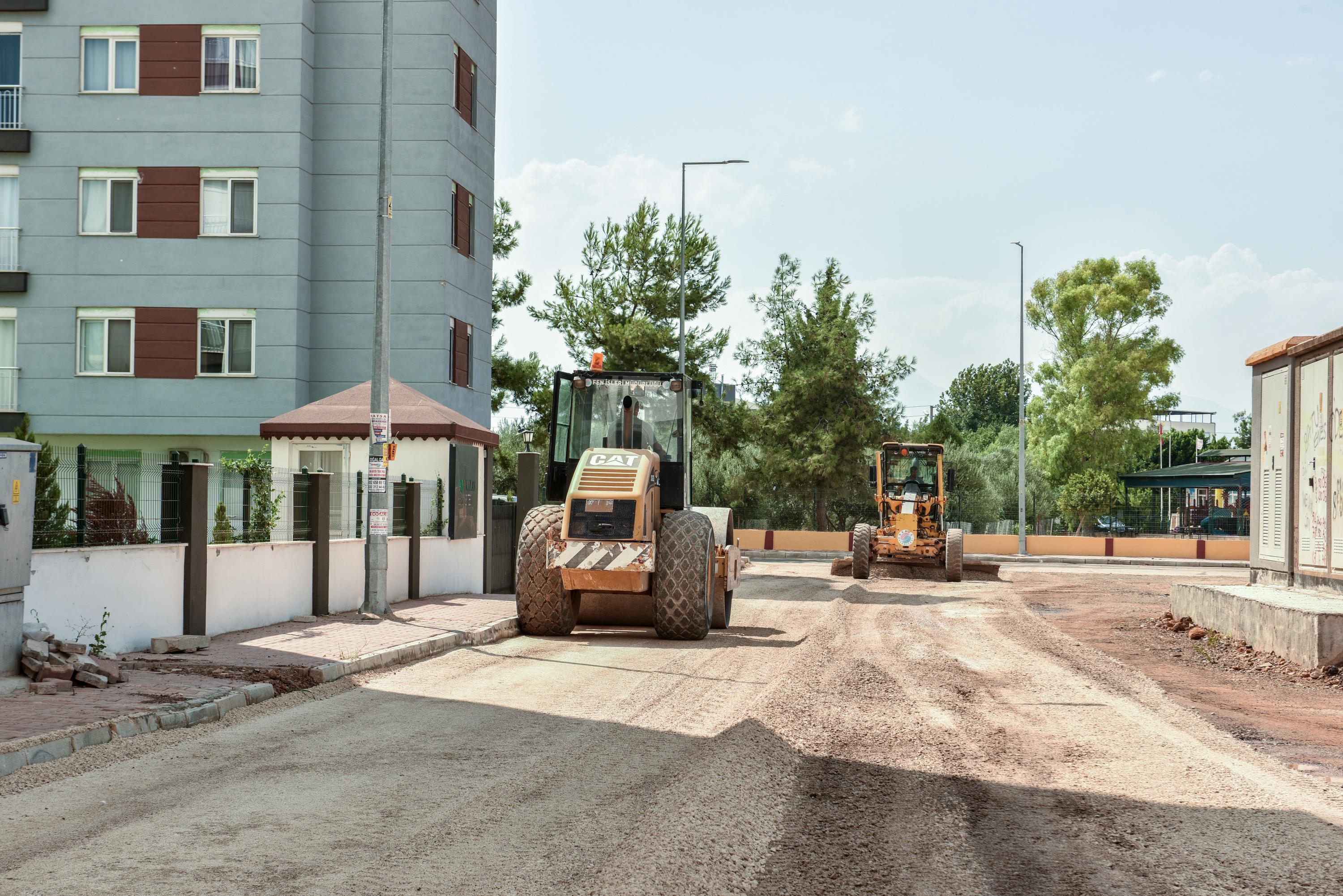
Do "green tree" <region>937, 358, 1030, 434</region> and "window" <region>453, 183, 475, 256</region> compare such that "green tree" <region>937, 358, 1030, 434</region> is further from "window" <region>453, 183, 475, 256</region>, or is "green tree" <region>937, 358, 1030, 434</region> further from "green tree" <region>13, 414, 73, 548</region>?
"green tree" <region>13, 414, 73, 548</region>

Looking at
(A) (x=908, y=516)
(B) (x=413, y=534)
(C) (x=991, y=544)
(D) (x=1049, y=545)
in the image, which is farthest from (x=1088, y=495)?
(B) (x=413, y=534)

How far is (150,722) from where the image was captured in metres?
9.05

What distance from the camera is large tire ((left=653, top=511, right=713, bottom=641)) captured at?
48.8 feet

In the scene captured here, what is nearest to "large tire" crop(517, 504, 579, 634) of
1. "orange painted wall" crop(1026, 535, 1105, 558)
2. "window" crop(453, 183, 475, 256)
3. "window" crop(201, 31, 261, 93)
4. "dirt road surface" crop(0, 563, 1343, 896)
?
"dirt road surface" crop(0, 563, 1343, 896)

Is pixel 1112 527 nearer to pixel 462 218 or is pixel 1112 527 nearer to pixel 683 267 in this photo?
pixel 683 267

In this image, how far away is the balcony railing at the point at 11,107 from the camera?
28078 millimetres

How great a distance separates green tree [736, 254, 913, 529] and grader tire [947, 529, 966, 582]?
1511 centimetres

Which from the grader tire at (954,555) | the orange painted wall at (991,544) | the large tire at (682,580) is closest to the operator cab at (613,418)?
the large tire at (682,580)

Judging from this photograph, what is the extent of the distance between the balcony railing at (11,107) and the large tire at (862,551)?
71.6ft

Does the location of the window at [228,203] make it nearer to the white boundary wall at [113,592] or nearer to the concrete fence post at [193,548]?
the concrete fence post at [193,548]

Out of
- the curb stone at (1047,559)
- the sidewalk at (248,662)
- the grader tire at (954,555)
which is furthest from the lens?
the curb stone at (1047,559)

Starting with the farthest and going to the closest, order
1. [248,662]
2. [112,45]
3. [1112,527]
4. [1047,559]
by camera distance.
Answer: [1112,527] < [1047,559] < [112,45] < [248,662]

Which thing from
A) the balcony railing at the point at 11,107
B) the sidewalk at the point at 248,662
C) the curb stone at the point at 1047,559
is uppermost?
the balcony railing at the point at 11,107

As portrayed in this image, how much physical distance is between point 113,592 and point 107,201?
18896 mm
